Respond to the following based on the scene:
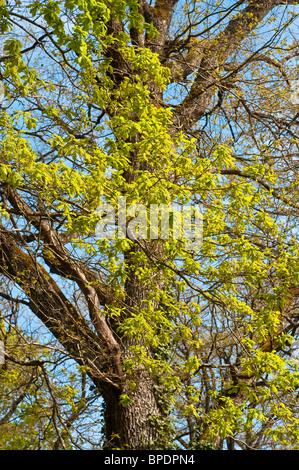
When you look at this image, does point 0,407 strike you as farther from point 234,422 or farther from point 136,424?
point 234,422

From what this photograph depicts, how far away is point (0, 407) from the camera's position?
1038 centimetres

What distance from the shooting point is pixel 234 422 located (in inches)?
266

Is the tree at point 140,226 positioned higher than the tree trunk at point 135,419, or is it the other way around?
the tree at point 140,226

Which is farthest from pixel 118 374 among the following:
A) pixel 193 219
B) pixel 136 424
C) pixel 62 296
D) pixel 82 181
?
pixel 82 181

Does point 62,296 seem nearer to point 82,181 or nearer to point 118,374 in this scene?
point 118,374

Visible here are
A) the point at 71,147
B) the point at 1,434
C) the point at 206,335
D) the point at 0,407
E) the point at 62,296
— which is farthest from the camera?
the point at 206,335

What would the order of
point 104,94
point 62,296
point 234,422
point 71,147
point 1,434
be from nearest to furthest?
point 71,147 < point 234,422 < point 104,94 < point 62,296 < point 1,434

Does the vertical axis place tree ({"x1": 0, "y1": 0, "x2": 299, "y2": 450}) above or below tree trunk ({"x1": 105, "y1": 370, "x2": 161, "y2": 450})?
above
